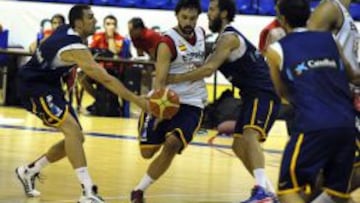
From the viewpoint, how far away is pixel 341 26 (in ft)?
21.9

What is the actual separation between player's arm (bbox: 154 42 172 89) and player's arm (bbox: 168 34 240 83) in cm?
12

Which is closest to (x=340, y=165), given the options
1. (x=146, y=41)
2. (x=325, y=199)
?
(x=325, y=199)

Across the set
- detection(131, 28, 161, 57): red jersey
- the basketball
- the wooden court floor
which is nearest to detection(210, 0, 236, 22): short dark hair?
the basketball

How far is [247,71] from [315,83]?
2.91 metres

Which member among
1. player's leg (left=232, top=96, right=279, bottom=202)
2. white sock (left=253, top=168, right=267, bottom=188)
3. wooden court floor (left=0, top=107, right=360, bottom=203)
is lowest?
wooden court floor (left=0, top=107, right=360, bottom=203)

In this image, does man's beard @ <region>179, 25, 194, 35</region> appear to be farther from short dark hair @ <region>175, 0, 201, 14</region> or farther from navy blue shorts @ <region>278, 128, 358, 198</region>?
navy blue shorts @ <region>278, 128, 358, 198</region>

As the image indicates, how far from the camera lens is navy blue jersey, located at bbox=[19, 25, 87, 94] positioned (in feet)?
26.7

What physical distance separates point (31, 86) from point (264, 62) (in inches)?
80.0

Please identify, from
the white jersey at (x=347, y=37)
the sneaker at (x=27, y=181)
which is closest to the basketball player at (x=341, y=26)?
the white jersey at (x=347, y=37)

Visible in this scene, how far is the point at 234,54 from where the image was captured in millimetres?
8438

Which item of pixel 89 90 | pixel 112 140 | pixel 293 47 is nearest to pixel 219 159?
pixel 112 140

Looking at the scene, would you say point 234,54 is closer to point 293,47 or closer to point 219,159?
point 293,47

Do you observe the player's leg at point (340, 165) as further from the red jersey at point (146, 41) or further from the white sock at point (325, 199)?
the red jersey at point (146, 41)

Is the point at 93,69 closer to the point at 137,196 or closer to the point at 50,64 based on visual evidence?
the point at 50,64
